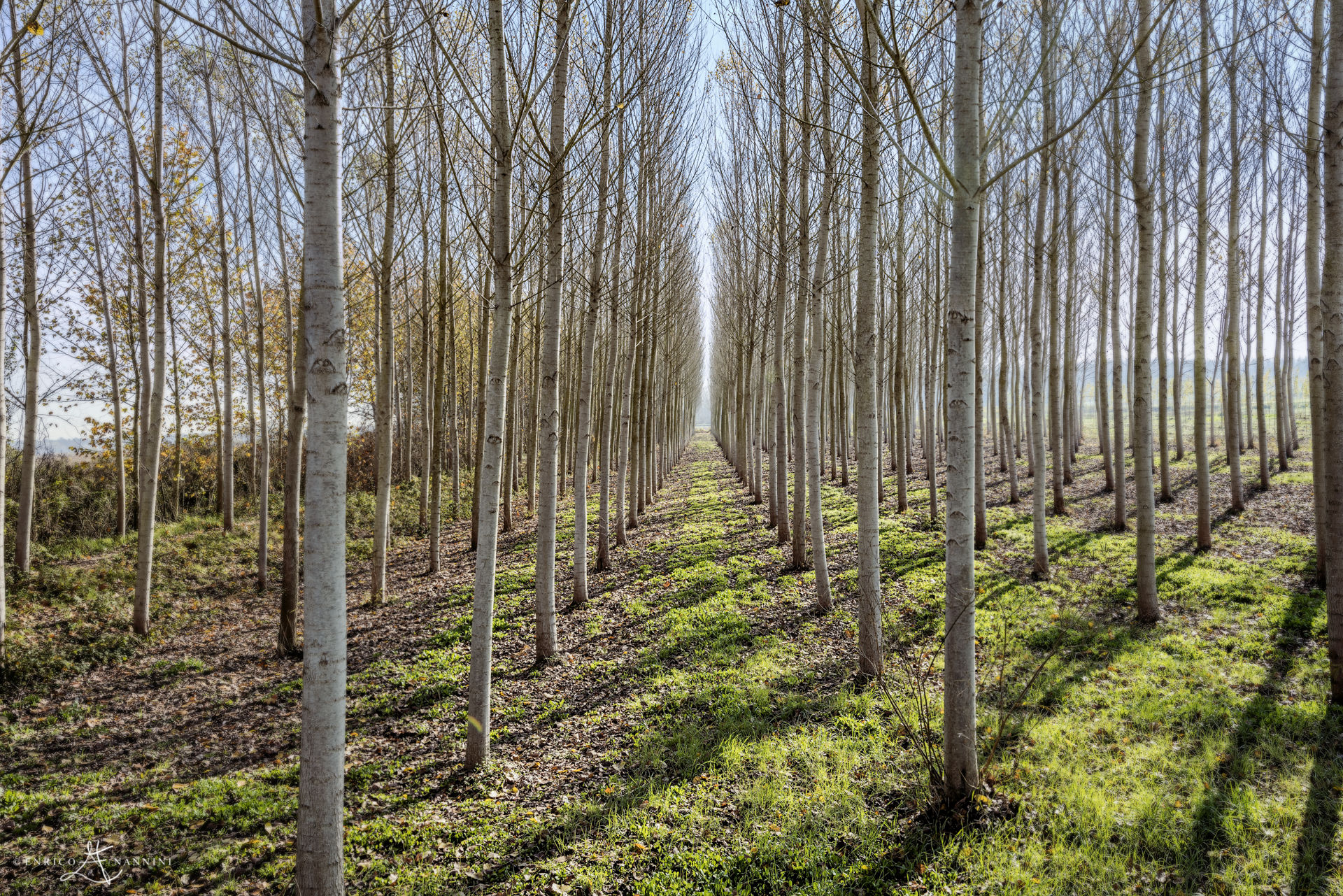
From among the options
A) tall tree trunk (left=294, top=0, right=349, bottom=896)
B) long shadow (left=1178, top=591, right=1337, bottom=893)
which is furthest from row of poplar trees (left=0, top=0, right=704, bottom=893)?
long shadow (left=1178, top=591, right=1337, bottom=893)

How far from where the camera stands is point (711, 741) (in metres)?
4.57

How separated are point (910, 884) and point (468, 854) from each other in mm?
2468

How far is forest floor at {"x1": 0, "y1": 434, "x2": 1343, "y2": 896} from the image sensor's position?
129 inches

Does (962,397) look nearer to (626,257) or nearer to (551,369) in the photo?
(551,369)

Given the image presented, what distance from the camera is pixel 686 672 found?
19.2ft

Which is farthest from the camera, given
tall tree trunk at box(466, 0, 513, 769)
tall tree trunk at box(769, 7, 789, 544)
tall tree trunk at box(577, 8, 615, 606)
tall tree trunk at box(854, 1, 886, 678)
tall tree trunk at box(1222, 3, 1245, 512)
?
tall tree trunk at box(1222, 3, 1245, 512)

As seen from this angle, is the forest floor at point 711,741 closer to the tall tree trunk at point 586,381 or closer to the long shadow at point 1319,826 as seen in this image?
the long shadow at point 1319,826

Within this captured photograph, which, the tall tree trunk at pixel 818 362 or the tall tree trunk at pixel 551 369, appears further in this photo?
the tall tree trunk at pixel 818 362

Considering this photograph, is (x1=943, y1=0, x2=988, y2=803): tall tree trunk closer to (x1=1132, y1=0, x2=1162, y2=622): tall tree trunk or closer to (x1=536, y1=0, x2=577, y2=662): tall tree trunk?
(x1=536, y1=0, x2=577, y2=662): tall tree trunk

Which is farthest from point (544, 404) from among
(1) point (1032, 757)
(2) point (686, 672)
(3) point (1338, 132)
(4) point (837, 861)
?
(3) point (1338, 132)

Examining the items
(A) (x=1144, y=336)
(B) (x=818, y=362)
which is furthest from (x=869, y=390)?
(A) (x=1144, y=336)

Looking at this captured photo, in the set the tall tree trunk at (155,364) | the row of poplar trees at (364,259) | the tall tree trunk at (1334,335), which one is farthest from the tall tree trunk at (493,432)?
the tall tree trunk at (1334,335)

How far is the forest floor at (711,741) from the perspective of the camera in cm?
327

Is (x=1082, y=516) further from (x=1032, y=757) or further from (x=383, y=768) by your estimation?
(x=383, y=768)
